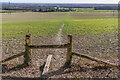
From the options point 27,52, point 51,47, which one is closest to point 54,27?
point 27,52

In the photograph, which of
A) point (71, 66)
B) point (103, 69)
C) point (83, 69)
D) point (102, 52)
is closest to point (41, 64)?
point (71, 66)

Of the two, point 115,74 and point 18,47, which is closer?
point 115,74

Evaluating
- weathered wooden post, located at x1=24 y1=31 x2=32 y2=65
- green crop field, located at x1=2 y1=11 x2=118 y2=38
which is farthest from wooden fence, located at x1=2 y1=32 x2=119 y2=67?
green crop field, located at x1=2 y1=11 x2=118 y2=38

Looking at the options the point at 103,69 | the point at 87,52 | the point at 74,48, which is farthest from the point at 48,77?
the point at 74,48

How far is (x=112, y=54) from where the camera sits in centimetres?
889

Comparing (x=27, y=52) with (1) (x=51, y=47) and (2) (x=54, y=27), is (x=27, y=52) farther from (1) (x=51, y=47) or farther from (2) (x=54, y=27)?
(2) (x=54, y=27)

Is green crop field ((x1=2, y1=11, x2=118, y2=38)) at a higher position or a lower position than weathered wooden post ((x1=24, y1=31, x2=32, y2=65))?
higher

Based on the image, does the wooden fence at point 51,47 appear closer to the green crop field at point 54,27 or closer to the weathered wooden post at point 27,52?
the weathered wooden post at point 27,52

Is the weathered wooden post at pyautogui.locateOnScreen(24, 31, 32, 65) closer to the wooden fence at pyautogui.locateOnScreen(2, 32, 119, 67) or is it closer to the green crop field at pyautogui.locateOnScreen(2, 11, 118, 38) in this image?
the wooden fence at pyautogui.locateOnScreen(2, 32, 119, 67)

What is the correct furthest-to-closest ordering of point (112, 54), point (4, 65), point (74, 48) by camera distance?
point (74, 48)
point (112, 54)
point (4, 65)

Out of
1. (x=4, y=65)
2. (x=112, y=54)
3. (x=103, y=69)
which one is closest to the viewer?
(x=103, y=69)

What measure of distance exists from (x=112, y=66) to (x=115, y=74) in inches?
21.4

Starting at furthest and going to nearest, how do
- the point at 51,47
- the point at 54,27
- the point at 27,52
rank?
the point at 54,27 < the point at 27,52 < the point at 51,47

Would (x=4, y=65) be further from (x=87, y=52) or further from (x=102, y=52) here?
(x=102, y=52)
